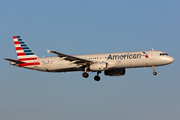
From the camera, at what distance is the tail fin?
210ft

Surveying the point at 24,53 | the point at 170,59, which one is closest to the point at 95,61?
the point at 170,59

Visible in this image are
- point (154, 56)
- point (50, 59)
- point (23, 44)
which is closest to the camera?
point (154, 56)

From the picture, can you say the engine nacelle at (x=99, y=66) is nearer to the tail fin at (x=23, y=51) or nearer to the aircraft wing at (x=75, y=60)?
the aircraft wing at (x=75, y=60)

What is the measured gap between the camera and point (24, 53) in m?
64.8

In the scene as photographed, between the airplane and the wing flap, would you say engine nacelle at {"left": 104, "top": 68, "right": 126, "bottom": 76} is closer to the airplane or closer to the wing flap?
the airplane

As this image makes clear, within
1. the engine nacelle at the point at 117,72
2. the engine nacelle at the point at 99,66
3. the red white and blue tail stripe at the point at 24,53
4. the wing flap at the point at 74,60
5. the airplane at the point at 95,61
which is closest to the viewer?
the wing flap at the point at 74,60

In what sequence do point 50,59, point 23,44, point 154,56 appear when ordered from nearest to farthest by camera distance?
point 154,56 → point 50,59 → point 23,44

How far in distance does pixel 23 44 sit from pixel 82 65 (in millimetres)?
14304

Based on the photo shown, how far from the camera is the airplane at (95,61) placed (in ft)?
189

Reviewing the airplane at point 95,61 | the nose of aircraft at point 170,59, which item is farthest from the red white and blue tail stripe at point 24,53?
the nose of aircraft at point 170,59

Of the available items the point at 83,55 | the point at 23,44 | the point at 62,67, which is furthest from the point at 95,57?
the point at 23,44

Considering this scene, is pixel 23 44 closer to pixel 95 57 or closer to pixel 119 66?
pixel 95 57

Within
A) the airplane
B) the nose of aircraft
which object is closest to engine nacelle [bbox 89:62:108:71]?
the airplane

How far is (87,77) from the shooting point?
60.6 m
